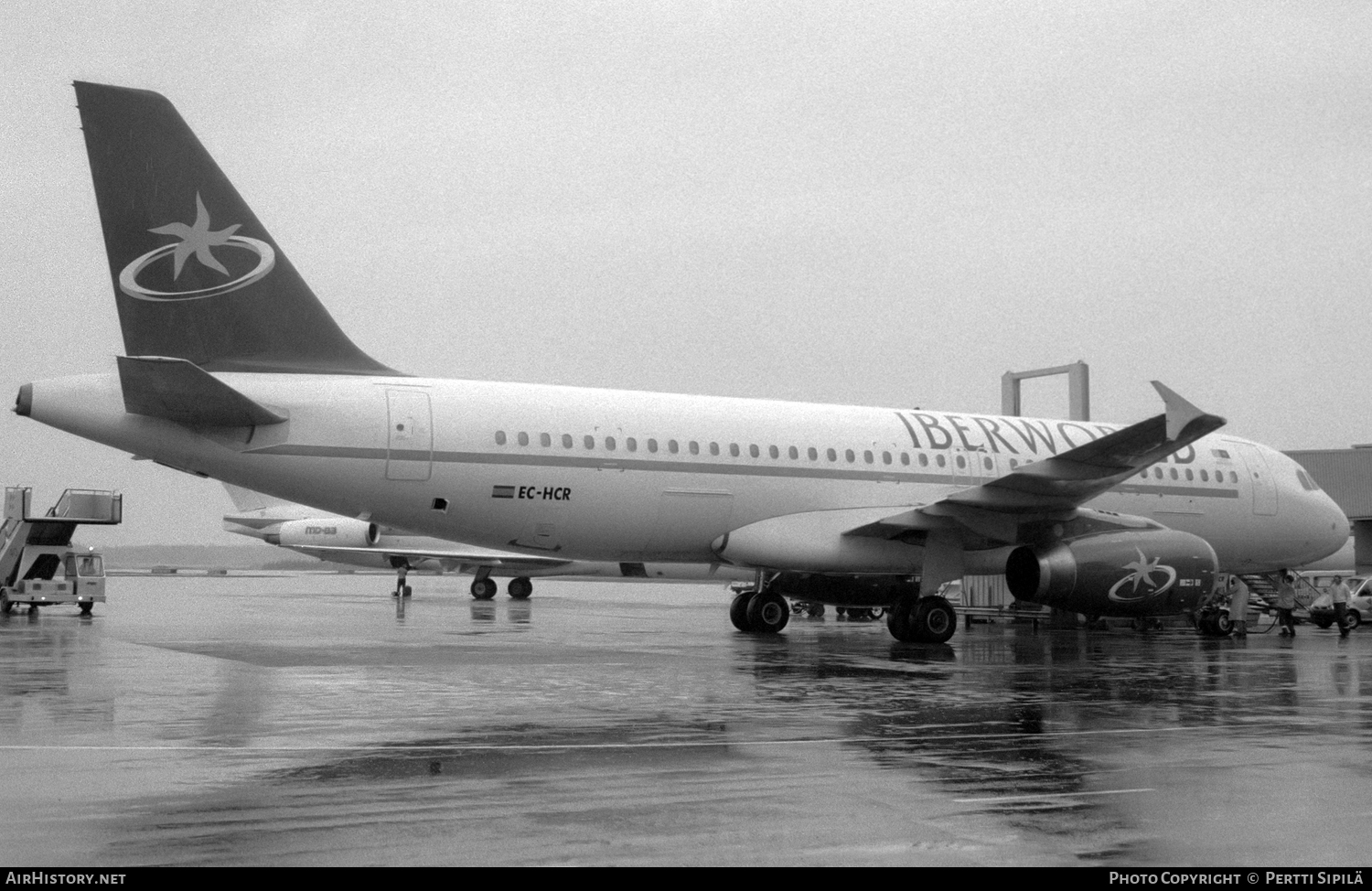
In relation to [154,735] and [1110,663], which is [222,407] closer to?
[154,735]

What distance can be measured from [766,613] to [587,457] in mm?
6477

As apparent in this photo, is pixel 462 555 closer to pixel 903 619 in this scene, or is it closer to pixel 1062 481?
pixel 903 619

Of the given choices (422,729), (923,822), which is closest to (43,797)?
(422,729)

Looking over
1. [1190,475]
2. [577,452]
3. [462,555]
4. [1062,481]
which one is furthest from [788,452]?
[462,555]

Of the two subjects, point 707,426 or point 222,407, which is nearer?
point 222,407

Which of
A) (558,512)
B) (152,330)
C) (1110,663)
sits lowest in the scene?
(1110,663)

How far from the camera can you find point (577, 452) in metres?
18.7

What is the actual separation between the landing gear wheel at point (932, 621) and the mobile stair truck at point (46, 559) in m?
18.2

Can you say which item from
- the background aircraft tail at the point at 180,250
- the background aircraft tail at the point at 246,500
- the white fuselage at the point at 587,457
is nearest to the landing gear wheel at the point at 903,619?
the white fuselage at the point at 587,457

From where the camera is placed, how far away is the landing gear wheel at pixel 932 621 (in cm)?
2025

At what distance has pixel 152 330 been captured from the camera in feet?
54.9

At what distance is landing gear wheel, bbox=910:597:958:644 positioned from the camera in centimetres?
2025

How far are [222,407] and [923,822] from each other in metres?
12.4

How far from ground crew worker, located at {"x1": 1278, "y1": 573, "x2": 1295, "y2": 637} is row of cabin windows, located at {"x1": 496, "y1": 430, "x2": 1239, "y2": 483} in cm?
314
